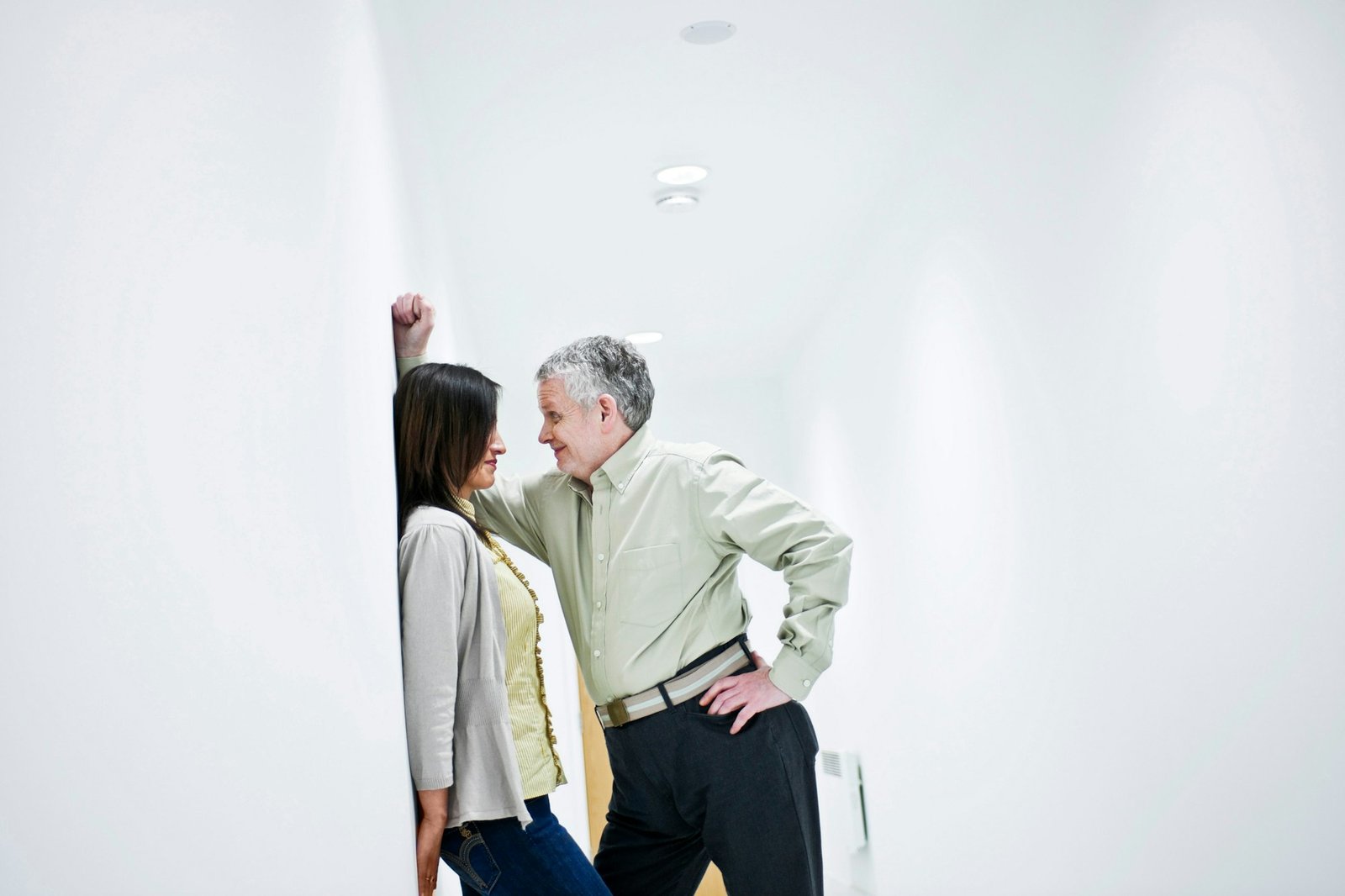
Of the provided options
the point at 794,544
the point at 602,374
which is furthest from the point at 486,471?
the point at 794,544

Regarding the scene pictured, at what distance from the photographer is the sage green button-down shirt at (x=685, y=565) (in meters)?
1.98

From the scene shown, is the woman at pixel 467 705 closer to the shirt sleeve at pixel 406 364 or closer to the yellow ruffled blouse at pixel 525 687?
the yellow ruffled blouse at pixel 525 687

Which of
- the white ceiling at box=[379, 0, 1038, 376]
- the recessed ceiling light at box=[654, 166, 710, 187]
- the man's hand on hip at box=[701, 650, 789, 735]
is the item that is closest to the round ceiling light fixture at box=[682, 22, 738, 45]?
the white ceiling at box=[379, 0, 1038, 376]

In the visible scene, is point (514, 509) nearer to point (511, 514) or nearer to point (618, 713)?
point (511, 514)

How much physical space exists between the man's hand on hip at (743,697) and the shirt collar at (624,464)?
411mm

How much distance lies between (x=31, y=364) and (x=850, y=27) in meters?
2.52

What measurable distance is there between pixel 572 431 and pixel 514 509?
Result: 247mm

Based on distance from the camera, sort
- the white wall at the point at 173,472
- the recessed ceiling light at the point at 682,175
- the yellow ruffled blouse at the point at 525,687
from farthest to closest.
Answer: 1. the recessed ceiling light at the point at 682,175
2. the yellow ruffled blouse at the point at 525,687
3. the white wall at the point at 173,472

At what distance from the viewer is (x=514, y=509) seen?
7.22 ft

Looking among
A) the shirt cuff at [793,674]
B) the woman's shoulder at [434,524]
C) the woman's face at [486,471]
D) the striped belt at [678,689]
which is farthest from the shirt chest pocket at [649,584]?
the woman's shoulder at [434,524]

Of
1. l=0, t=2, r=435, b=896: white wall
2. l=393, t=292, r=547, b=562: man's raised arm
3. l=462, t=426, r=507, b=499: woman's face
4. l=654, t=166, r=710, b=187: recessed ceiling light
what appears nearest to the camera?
l=0, t=2, r=435, b=896: white wall

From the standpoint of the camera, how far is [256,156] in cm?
89

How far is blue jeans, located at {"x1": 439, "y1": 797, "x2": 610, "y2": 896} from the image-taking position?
4.98 feet

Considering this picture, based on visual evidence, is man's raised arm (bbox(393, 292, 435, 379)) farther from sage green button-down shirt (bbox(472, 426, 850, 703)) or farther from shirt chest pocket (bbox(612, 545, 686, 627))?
shirt chest pocket (bbox(612, 545, 686, 627))
